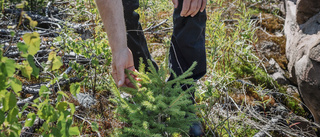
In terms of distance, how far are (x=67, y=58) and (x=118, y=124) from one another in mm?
1505

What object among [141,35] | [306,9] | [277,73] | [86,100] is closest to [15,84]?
[86,100]

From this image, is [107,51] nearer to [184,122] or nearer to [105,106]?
[105,106]

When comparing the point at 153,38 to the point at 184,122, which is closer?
the point at 184,122

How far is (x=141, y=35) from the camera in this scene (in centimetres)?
285

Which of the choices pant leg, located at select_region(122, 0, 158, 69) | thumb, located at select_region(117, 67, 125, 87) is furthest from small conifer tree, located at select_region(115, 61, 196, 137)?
pant leg, located at select_region(122, 0, 158, 69)

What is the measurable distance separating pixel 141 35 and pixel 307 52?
70.8 inches

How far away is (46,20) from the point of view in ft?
13.8

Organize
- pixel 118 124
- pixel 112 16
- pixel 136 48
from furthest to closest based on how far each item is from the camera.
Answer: pixel 136 48 < pixel 118 124 < pixel 112 16

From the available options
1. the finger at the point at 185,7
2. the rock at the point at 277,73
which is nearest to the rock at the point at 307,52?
the rock at the point at 277,73

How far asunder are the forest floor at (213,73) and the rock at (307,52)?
167 millimetres

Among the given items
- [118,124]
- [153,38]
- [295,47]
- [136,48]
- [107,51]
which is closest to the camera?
[118,124]

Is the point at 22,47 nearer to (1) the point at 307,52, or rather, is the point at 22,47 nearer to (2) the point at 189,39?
(2) the point at 189,39

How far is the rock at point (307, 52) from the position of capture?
2.57 meters

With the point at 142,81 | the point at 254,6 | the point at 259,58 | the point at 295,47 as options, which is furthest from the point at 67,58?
the point at 254,6
